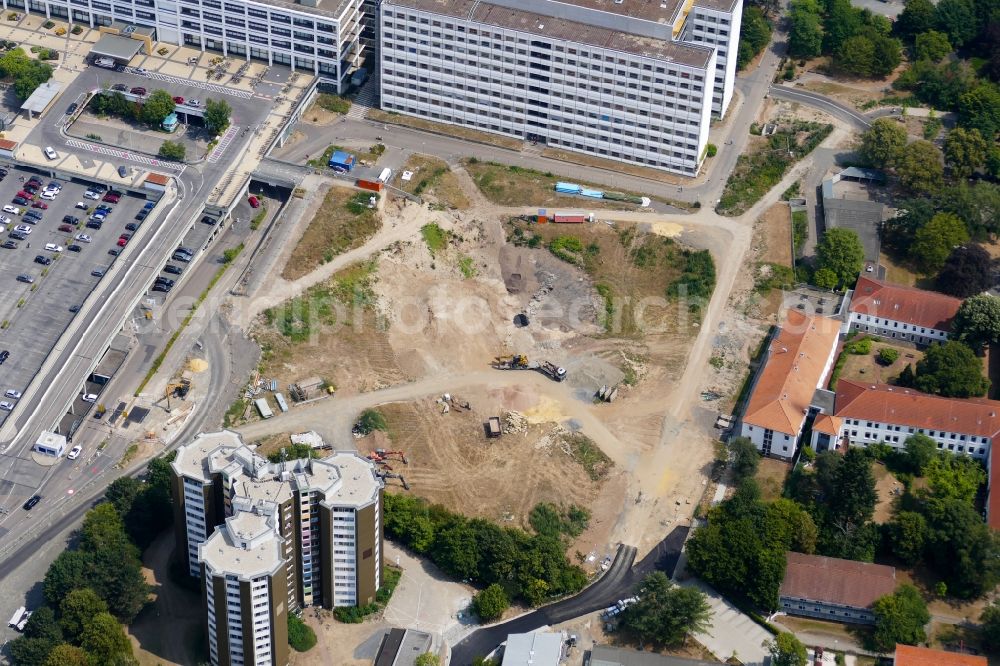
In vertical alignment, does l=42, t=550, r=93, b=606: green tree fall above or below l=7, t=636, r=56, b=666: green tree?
above

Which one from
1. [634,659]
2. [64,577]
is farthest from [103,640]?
[634,659]

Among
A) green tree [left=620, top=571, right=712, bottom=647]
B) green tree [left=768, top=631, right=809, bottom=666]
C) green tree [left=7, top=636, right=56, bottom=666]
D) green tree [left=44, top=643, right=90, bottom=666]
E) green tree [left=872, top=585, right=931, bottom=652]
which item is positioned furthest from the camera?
green tree [left=872, top=585, right=931, bottom=652]

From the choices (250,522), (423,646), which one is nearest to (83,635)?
(250,522)

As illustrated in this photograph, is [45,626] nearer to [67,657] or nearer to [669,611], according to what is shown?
[67,657]

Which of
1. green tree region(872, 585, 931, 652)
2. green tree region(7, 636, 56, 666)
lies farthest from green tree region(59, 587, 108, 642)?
green tree region(872, 585, 931, 652)

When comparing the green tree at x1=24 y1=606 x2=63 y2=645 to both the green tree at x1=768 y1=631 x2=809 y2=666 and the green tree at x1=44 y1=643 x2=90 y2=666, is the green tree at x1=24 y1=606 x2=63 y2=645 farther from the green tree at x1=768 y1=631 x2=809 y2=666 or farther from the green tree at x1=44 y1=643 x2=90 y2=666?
the green tree at x1=768 y1=631 x2=809 y2=666

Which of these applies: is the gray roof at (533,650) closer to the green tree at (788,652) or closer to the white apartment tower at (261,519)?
the white apartment tower at (261,519)

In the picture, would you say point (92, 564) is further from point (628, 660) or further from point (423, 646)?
point (628, 660)
